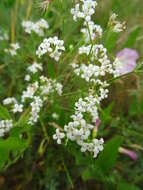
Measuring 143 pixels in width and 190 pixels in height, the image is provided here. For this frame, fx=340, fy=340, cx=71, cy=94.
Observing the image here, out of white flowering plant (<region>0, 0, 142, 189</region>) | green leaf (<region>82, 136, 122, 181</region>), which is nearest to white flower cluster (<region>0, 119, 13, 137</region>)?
white flowering plant (<region>0, 0, 142, 189</region>)

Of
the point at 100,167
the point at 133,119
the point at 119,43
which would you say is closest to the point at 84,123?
the point at 100,167

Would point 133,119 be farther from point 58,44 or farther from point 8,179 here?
point 58,44

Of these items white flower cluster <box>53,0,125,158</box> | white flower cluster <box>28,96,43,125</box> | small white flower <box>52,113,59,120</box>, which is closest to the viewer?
white flower cluster <box>53,0,125,158</box>

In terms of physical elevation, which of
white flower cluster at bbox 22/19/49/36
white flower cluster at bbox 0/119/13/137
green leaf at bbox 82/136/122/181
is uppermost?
white flower cluster at bbox 22/19/49/36

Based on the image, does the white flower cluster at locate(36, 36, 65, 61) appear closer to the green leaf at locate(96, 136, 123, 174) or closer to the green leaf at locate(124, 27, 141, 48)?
the green leaf at locate(96, 136, 123, 174)

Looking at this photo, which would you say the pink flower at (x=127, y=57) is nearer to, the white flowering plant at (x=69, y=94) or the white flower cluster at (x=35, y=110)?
the white flowering plant at (x=69, y=94)

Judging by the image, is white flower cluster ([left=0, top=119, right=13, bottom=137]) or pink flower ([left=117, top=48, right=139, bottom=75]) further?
pink flower ([left=117, top=48, right=139, bottom=75])

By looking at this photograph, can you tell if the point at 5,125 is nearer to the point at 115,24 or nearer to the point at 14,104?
the point at 14,104

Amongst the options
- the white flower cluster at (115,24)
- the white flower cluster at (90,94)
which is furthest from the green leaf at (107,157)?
the white flower cluster at (115,24)

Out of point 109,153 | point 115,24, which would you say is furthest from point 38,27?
point 109,153

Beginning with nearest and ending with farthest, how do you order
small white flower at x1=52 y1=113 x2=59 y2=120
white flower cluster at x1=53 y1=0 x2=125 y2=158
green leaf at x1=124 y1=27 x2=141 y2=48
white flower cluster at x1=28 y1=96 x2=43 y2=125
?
white flower cluster at x1=53 y1=0 x2=125 y2=158
white flower cluster at x1=28 y1=96 x2=43 y2=125
small white flower at x1=52 y1=113 x2=59 y2=120
green leaf at x1=124 y1=27 x2=141 y2=48

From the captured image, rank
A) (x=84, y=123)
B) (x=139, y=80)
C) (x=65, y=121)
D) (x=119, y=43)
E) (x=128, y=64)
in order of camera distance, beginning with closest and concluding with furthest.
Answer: (x=84, y=123), (x=65, y=121), (x=128, y=64), (x=139, y=80), (x=119, y=43)
